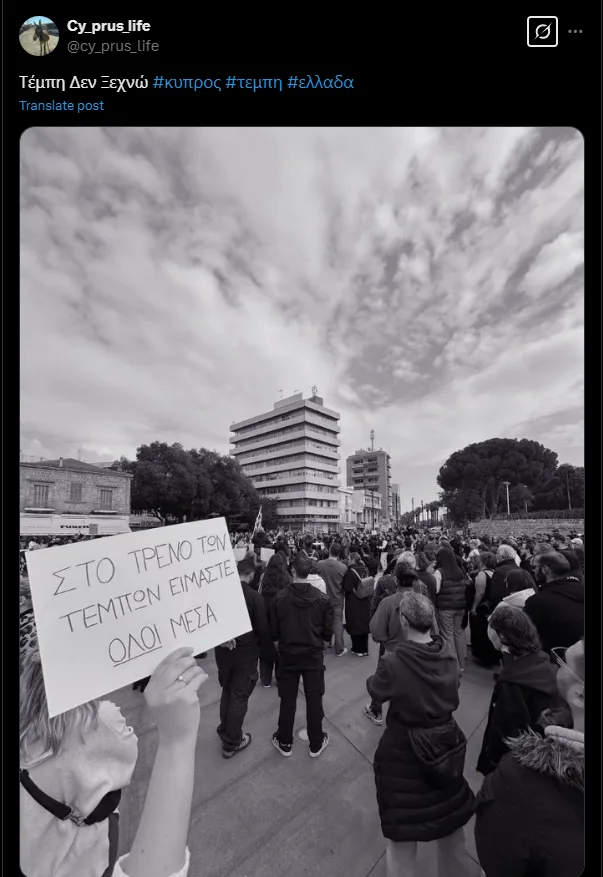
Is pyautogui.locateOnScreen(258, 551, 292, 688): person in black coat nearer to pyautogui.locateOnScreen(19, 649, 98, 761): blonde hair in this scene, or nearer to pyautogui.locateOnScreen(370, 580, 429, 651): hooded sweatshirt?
pyautogui.locateOnScreen(370, 580, 429, 651): hooded sweatshirt

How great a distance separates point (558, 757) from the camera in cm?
131

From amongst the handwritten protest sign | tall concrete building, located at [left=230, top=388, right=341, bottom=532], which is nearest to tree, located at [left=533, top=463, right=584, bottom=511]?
tall concrete building, located at [left=230, top=388, right=341, bottom=532]

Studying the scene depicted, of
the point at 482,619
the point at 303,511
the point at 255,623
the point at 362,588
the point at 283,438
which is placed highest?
the point at 283,438

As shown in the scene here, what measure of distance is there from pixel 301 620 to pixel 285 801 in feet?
4.14

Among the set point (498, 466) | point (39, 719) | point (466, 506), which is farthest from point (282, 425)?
point (39, 719)

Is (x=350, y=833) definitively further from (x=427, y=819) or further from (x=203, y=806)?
(x=203, y=806)

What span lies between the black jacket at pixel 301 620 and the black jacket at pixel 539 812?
1.90 meters

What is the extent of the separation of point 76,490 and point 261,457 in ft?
123

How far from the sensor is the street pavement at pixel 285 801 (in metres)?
2.24

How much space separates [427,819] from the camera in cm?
196

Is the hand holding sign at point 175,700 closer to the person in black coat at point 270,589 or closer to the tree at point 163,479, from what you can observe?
the person in black coat at point 270,589

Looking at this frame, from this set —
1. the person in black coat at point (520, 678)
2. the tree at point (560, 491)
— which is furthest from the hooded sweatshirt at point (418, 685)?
the tree at point (560, 491)

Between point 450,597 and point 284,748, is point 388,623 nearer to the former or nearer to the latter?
point 284,748
